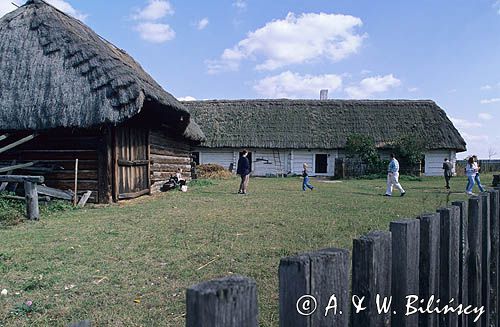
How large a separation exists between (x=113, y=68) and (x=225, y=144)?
65.3 ft

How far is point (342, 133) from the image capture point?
103 ft

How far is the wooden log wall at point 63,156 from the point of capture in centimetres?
1155

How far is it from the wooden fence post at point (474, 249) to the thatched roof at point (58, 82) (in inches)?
365

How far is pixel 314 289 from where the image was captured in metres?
1.28

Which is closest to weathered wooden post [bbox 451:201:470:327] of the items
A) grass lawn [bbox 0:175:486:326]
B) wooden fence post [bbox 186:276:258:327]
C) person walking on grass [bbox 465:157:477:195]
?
grass lawn [bbox 0:175:486:326]

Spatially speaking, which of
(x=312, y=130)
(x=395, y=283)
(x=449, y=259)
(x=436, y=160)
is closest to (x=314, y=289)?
(x=395, y=283)

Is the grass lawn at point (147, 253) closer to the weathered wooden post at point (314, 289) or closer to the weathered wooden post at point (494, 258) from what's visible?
the weathered wooden post at point (494, 258)

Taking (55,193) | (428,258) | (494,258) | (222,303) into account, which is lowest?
(55,193)

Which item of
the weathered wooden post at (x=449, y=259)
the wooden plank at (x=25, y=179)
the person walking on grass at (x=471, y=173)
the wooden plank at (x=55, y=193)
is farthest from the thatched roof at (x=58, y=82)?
the person walking on grass at (x=471, y=173)

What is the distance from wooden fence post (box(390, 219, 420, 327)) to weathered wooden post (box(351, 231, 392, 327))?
0.28ft

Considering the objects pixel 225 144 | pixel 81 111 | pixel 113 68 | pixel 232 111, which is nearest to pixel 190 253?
pixel 81 111

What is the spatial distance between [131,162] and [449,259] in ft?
37.2

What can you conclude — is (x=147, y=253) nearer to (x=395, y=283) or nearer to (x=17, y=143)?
(x=395, y=283)

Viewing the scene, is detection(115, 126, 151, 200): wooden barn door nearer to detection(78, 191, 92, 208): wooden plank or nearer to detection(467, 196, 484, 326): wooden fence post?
detection(78, 191, 92, 208): wooden plank
